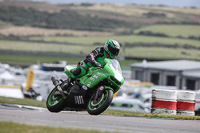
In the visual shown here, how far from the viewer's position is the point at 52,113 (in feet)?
36.5

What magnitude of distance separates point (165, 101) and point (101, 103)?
13.9 ft

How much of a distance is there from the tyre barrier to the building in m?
39.6

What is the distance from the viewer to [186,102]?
548 inches

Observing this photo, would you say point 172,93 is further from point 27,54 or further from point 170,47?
Answer: point 170,47

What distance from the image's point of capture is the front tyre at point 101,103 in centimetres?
982

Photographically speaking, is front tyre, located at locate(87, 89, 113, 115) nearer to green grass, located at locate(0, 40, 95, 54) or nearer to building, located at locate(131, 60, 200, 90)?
building, located at locate(131, 60, 200, 90)

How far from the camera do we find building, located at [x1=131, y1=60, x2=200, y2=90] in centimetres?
5844

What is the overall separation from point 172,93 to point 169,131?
497cm

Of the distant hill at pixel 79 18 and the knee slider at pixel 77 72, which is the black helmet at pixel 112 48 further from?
the distant hill at pixel 79 18

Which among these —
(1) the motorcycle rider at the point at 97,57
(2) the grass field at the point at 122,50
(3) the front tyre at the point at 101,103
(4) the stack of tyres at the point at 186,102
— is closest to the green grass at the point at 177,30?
(2) the grass field at the point at 122,50

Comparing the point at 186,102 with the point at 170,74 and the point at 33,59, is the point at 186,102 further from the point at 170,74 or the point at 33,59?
the point at 33,59

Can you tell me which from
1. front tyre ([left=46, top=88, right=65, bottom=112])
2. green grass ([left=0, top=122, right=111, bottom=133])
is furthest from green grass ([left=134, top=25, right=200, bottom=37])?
green grass ([left=0, top=122, right=111, bottom=133])

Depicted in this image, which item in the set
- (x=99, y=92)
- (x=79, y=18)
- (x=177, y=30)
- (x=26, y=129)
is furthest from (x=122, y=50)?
(x=26, y=129)

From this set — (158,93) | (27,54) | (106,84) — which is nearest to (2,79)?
(158,93)
